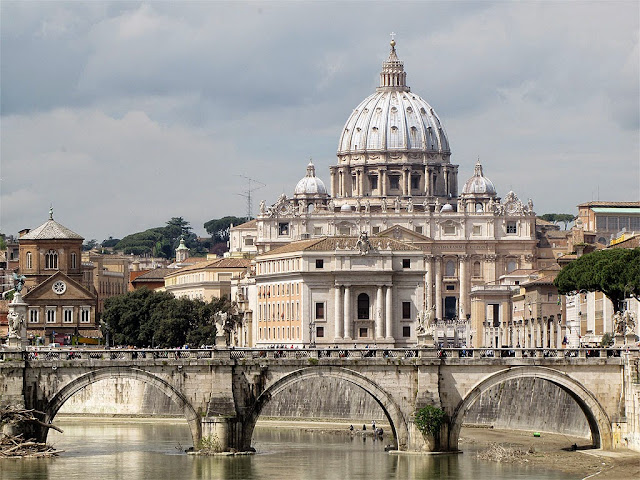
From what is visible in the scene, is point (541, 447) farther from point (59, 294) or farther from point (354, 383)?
point (59, 294)

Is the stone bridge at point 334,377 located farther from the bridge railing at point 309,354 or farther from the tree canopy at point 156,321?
the tree canopy at point 156,321

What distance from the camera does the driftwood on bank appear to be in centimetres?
8125

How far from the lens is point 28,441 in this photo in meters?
81.9

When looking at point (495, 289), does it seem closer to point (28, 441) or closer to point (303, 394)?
point (303, 394)

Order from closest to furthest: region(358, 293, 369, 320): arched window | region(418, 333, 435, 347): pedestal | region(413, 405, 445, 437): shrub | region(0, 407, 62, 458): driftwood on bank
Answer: region(0, 407, 62, 458): driftwood on bank
region(413, 405, 445, 437): shrub
region(418, 333, 435, 347): pedestal
region(358, 293, 369, 320): arched window

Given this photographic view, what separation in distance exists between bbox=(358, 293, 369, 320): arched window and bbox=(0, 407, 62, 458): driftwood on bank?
218 feet

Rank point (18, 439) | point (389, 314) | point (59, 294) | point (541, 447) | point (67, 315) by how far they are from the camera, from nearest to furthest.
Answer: point (18, 439), point (541, 447), point (389, 314), point (67, 315), point (59, 294)

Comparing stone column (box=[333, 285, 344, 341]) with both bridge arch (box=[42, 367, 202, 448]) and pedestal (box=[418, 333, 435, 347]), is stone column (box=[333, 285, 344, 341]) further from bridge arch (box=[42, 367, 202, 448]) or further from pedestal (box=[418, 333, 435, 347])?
Result: bridge arch (box=[42, 367, 202, 448])

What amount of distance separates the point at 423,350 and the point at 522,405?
56.5 ft

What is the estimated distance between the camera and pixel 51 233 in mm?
168500

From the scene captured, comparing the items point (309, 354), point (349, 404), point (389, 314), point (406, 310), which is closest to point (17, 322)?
point (309, 354)

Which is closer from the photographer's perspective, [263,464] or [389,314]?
[263,464]

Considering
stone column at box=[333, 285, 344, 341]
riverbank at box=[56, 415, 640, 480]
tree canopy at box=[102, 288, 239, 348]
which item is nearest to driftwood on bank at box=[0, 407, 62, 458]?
riverbank at box=[56, 415, 640, 480]

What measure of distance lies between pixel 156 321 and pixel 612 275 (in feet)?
171
